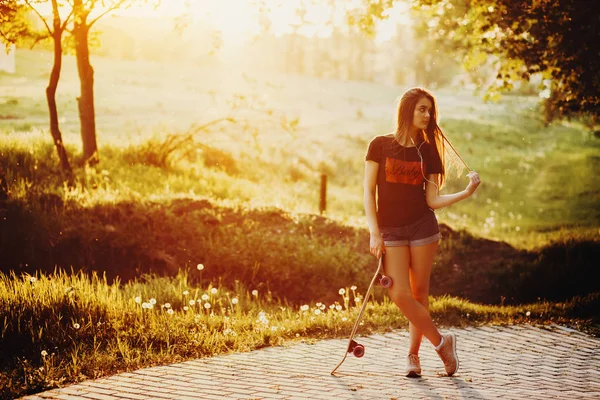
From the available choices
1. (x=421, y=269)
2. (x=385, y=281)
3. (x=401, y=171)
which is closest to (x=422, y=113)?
(x=401, y=171)

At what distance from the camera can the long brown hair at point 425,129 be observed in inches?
233

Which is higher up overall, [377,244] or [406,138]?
[406,138]

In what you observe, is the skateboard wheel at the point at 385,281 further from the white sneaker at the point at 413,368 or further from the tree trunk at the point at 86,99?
the tree trunk at the point at 86,99

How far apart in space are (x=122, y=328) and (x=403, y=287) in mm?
3285

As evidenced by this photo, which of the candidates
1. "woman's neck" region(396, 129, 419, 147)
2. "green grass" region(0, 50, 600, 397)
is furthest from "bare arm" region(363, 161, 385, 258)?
"green grass" region(0, 50, 600, 397)

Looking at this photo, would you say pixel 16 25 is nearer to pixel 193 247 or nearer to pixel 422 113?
pixel 193 247

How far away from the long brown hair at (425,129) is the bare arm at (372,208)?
341 millimetres

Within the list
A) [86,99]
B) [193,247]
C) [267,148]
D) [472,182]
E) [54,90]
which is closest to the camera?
[472,182]

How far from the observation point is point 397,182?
5.91m

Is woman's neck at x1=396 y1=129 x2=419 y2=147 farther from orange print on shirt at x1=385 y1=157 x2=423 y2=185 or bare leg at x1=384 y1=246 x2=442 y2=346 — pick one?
bare leg at x1=384 y1=246 x2=442 y2=346

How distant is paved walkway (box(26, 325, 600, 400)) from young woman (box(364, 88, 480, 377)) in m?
0.56

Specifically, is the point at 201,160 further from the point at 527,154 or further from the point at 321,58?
the point at 321,58

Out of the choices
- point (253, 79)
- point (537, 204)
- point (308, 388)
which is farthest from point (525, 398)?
point (537, 204)

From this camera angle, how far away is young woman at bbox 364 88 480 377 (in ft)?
19.1
